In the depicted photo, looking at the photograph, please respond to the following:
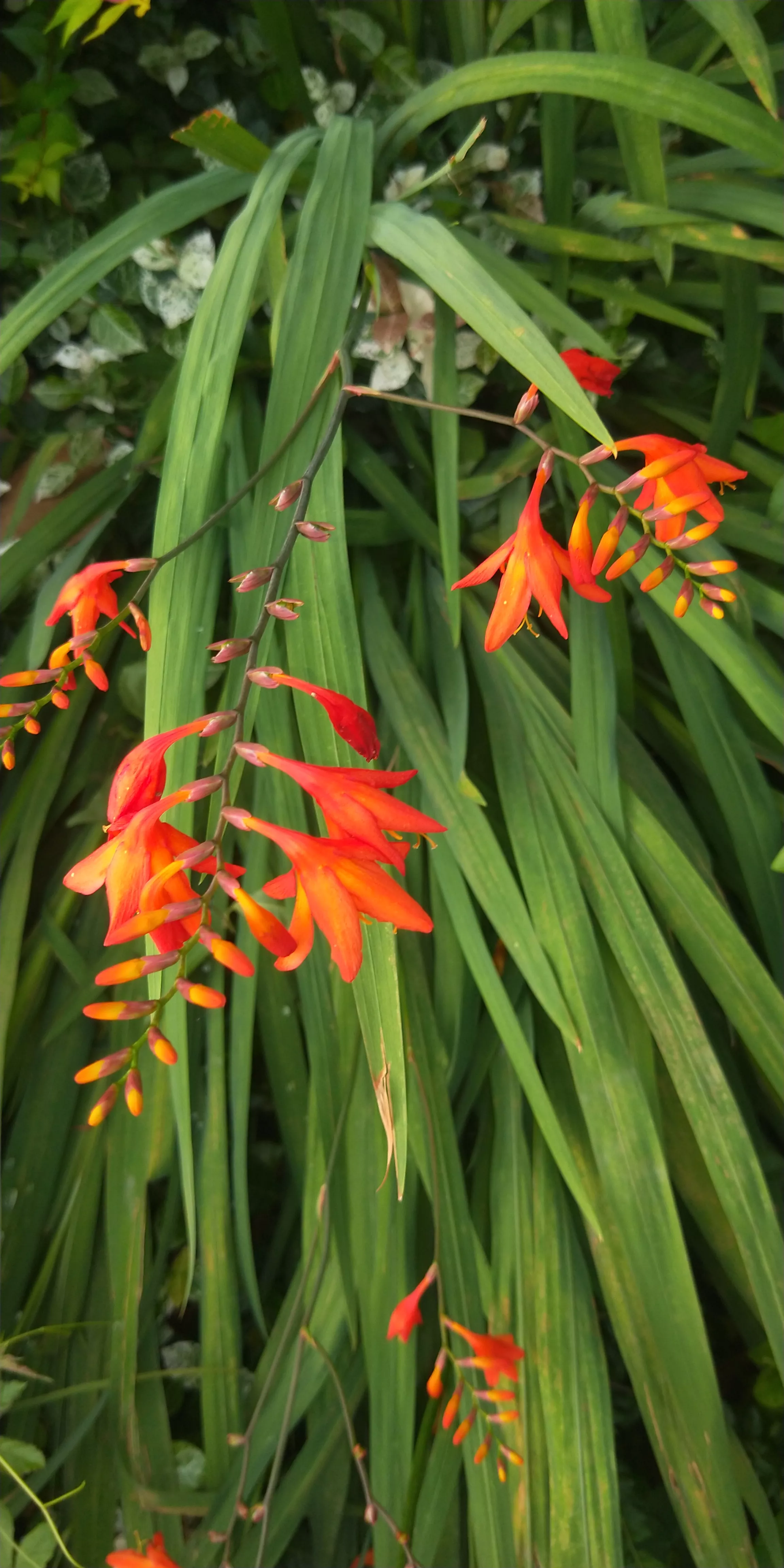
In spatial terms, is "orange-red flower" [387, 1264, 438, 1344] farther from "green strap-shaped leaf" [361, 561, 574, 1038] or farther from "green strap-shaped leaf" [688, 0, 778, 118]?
"green strap-shaped leaf" [688, 0, 778, 118]

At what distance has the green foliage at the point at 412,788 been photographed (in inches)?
20.4

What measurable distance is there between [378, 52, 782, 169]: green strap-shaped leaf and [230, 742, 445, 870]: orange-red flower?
0.44m

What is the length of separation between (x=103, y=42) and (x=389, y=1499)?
1062 millimetres

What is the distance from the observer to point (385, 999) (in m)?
0.37

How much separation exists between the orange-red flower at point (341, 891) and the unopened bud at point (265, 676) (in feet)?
→ 0.15

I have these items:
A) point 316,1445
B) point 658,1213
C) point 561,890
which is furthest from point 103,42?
point 316,1445

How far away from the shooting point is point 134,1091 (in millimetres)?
297

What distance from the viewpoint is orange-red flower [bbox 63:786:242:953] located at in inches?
11.7

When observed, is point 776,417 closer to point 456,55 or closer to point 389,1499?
point 456,55

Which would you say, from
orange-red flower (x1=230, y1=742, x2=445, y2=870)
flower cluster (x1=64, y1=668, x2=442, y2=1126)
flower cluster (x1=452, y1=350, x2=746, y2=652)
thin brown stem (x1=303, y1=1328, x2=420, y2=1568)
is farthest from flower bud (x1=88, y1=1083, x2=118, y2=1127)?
thin brown stem (x1=303, y1=1328, x2=420, y2=1568)

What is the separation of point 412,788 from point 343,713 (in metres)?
0.30

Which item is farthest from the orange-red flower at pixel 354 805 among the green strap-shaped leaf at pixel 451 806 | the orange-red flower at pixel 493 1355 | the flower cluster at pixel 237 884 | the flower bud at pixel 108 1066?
the orange-red flower at pixel 493 1355

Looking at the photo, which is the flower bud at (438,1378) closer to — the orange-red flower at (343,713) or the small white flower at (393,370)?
the orange-red flower at (343,713)

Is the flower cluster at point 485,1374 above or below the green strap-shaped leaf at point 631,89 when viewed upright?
below
